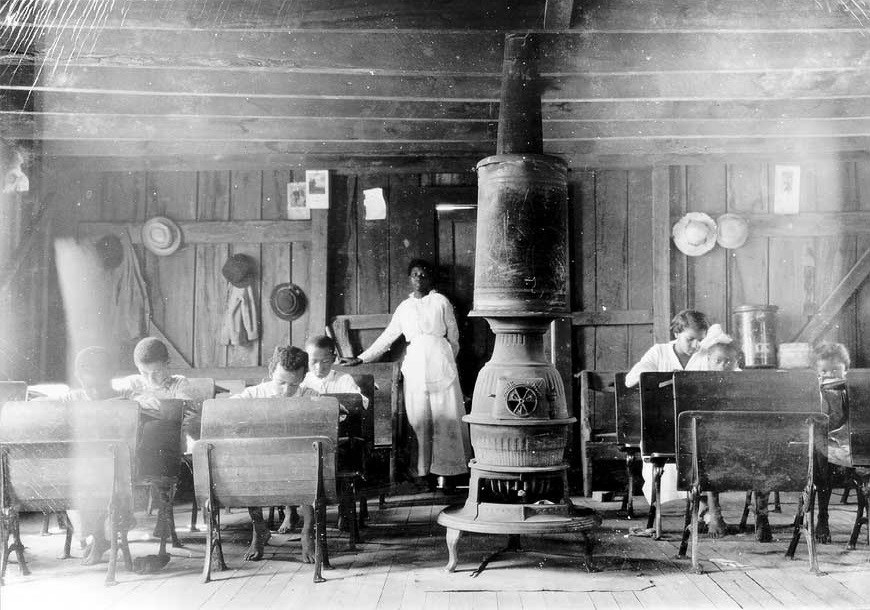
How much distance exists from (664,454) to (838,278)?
12.4ft

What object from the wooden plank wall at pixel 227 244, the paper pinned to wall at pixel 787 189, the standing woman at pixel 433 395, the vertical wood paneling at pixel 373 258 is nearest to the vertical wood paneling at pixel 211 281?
the wooden plank wall at pixel 227 244

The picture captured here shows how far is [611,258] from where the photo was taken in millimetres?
8453

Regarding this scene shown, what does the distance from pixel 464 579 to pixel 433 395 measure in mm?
3242

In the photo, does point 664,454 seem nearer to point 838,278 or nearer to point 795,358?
point 795,358

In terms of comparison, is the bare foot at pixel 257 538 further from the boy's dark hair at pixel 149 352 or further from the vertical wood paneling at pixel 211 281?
the vertical wood paneling at pixel 211 281

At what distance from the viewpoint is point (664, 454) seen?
18.8ft

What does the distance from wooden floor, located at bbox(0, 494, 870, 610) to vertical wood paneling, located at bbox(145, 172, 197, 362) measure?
2.99m

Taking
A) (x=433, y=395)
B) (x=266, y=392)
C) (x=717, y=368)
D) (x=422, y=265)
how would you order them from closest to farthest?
(x=266, y=392), (x=717, y=368), (x=433, y=395), (x=422, y=265)

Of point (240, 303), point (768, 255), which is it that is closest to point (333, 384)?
point (240, 303)

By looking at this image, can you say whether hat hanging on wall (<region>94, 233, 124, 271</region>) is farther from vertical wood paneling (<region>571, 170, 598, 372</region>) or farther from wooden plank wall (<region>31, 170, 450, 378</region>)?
vertical wood paneling (<region>571, 170, 598, 372</region>)

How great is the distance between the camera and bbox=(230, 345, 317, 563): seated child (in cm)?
516

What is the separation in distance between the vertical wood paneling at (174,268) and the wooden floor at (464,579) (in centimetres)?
299

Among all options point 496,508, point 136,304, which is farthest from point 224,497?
point 136,304

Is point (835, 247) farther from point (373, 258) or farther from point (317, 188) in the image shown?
point (317, 188)
